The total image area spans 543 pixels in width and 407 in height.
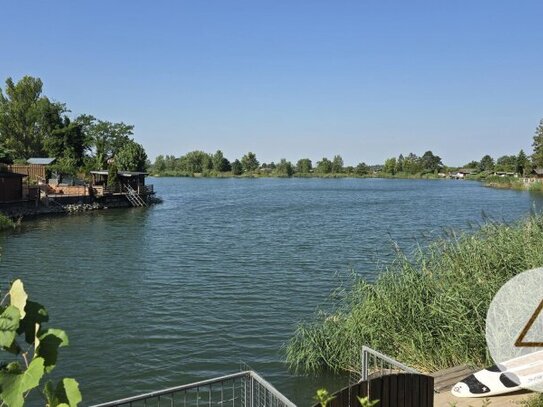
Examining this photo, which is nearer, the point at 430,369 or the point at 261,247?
the point at 430,369

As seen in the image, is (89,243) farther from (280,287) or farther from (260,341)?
(260,341)

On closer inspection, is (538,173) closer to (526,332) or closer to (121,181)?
(121,181)

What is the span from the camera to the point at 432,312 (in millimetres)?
9008

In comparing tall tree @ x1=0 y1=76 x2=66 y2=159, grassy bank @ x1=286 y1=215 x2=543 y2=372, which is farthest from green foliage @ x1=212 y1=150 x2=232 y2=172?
grassy bank @ x1=286 y1=215 x2=543 y2=372

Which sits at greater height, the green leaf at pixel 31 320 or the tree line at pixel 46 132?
the tree line at pixel 46 132

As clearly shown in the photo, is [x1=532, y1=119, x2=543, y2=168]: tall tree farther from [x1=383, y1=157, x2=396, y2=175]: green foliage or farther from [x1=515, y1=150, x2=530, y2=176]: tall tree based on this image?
[x1=383, y1=157, x2=396, y2=175]: green foliage

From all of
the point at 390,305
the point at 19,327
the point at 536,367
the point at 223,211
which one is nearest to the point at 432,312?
the point at 390,305

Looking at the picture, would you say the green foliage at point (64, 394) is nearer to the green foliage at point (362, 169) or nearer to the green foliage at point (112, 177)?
the green foliage at point (112, 177)

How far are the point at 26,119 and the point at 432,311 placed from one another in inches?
3030

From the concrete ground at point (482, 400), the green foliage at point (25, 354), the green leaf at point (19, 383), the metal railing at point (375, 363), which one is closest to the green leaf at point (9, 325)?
the green foliage at point (25, 354)

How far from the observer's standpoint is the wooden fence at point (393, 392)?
16.0 ft

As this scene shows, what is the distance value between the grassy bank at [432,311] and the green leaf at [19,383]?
25.2 ft

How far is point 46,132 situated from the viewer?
241ft

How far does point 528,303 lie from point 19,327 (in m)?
7.70
